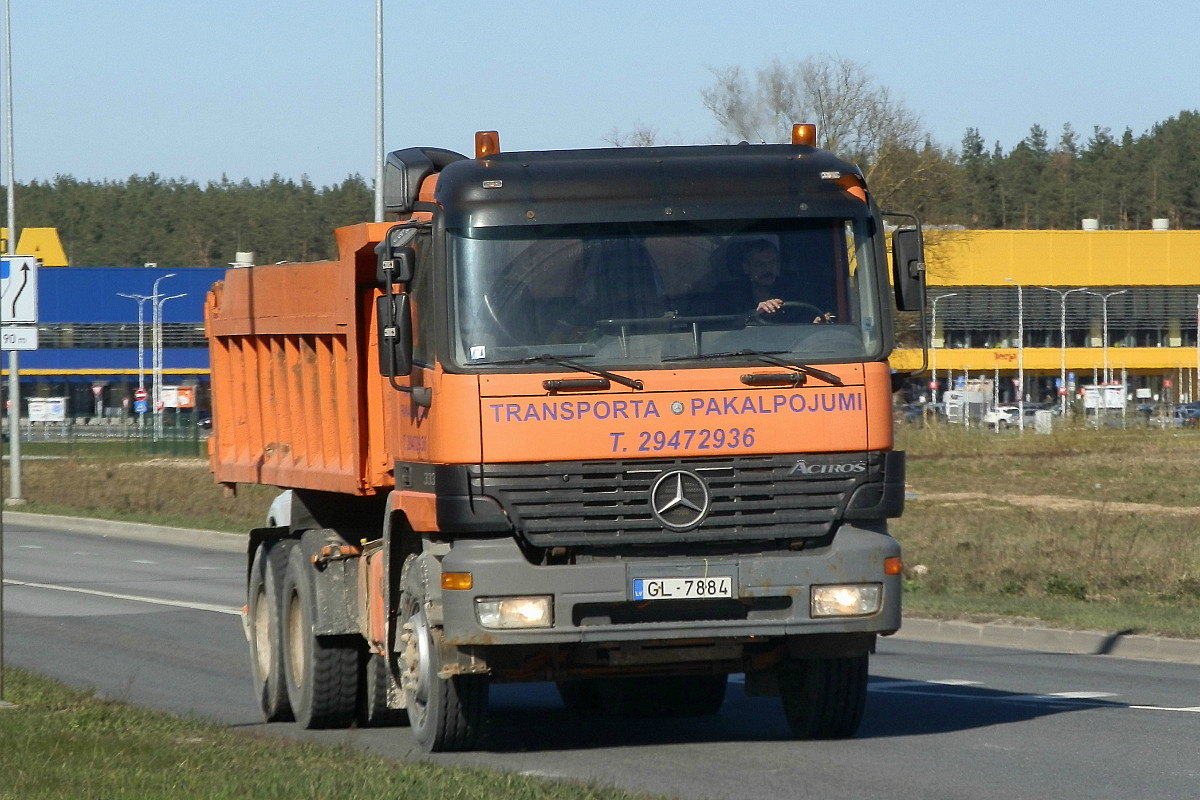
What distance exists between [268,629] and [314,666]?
3.47 ft

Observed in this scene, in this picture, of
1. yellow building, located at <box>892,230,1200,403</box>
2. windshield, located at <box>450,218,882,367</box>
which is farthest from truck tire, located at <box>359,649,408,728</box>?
yellow building, located at <box>892,230,1200,403</box>

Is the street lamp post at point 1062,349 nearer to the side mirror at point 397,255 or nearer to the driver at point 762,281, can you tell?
the driver at point 762,281

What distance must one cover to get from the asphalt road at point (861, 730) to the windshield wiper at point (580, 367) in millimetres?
1804

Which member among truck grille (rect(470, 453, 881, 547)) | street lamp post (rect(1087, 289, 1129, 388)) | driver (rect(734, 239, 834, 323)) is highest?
street lamp post (rect(1087, 289, 1129, 388))

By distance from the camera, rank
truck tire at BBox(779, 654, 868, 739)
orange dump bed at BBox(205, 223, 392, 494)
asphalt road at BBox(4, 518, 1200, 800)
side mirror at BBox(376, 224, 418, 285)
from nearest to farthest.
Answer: asphalt road at BBox(4, 518, 1200, 800) → side mirror at BBox(376, 224, 418, 285) → truck tire at BBox(779, 654, 868, 739) → orange dump bed at BBox(205, 223, 392, 494)

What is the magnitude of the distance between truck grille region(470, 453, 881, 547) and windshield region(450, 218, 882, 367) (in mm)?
504

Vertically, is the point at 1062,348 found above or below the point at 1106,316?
below

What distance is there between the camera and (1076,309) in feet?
356

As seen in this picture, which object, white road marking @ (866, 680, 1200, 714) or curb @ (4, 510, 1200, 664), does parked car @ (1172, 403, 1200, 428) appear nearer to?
curb @ (4, 510, 1200, 664)

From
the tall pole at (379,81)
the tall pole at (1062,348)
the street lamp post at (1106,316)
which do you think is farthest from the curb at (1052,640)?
the street lamp post at (1106,316)

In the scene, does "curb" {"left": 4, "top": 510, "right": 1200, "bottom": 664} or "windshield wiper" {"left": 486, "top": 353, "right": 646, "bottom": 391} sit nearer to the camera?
"windshield wiper" {"left": 486, "top": 353, "right": 646, "bottom": 391}

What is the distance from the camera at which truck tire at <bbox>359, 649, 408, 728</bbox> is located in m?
10.6

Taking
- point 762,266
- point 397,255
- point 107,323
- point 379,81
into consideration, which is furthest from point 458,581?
point 107,323

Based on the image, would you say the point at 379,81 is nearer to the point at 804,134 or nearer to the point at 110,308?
the point at 804,134
